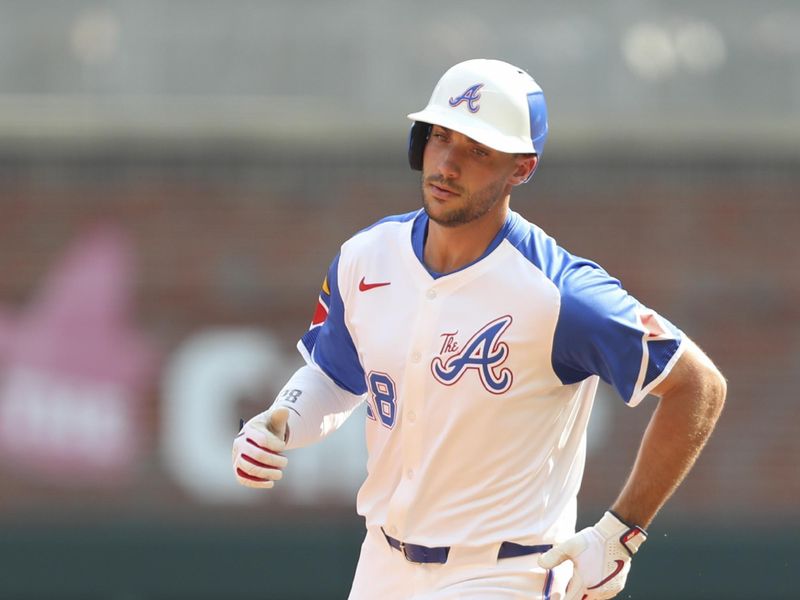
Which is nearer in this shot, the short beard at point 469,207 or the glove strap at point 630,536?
the glove strap at point 630,536

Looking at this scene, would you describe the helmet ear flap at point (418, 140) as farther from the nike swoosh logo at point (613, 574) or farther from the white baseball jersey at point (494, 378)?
the nike swoosh logo at point (613, 574)

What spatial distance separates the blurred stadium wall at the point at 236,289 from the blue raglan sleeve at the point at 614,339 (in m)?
5.15

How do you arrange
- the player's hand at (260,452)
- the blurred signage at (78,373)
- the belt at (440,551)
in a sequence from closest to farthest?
1. the belt at (440,551)
2. the player's hand at (260,452)
3. the blurred signage at (78,373)

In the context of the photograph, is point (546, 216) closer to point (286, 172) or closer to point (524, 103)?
point (286, 172)

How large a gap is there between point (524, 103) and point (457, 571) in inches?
52.7

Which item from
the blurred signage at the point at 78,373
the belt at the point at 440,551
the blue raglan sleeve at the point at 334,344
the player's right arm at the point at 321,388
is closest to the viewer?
the belt at the point at 440,551

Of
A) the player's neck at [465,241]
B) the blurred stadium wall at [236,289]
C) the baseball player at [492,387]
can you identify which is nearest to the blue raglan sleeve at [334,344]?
the baseball player at [492,387]

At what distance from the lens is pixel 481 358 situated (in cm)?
426

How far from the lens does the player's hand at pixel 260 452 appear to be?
14.2 ft

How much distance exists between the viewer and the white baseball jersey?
163 inches

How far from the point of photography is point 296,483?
934cm

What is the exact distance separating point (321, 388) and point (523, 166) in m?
0.94

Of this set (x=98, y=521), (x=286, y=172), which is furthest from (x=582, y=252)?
(x=98, y=521)

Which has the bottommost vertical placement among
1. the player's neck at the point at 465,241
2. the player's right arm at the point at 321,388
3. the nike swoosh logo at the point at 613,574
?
the nike swoosh logo at the point at 613,574
